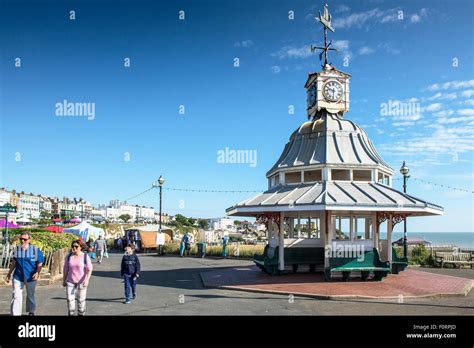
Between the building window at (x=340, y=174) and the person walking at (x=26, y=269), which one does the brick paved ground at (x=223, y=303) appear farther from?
the building window at (x=340, y=174)

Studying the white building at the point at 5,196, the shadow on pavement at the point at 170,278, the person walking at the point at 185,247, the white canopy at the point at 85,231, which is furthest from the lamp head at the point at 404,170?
the white building at the point at 5,196

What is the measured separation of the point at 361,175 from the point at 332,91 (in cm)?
446

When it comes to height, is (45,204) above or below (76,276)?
above

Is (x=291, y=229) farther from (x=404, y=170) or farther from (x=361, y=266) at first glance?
(x=404, y=170)

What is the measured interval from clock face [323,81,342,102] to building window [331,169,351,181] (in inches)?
151

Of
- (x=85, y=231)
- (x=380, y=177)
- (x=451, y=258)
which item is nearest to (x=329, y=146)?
(x=380, y=177)

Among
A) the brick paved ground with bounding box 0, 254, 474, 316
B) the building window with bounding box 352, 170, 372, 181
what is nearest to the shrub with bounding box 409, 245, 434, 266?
the building window with bounding box 352, 170, 372, 181

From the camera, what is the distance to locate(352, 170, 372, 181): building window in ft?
56.4

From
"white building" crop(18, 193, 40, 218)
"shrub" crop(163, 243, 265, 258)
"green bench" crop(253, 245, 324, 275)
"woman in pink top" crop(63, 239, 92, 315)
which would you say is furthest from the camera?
"white building" crop(18, 193, 40, 218)

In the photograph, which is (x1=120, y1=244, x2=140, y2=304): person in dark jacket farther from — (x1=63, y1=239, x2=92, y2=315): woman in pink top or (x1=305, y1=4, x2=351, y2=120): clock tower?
(x1=305, y1=4, x2=351, y2=120): clock tower

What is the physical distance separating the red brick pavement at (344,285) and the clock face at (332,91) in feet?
26.7

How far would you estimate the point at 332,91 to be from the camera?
1933 cm

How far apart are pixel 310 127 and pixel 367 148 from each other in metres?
2.70
